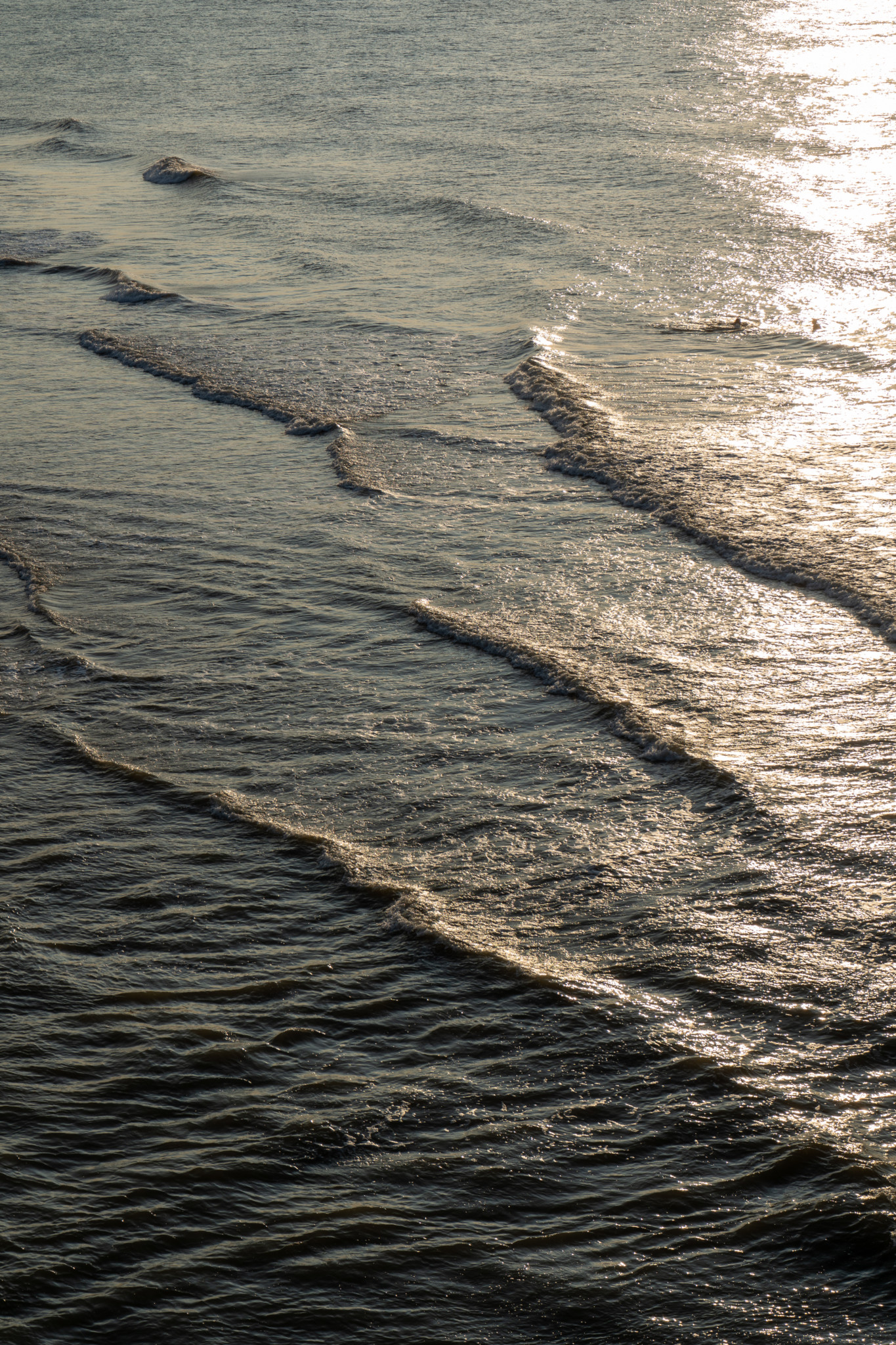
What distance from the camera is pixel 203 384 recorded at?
950cm

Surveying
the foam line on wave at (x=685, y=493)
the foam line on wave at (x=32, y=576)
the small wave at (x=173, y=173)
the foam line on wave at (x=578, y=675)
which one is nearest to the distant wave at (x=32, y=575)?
the foam line on wave at (x=32, y=576)

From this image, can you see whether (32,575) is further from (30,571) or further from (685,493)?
(685,493)

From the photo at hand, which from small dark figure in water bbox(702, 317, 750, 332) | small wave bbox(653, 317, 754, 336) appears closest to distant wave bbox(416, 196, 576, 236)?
small wave bbox(653, 317, 754, 336)

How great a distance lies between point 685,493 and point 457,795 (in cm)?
312

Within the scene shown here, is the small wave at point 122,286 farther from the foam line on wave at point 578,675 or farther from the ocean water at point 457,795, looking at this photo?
the foam line on wave at point 578,675

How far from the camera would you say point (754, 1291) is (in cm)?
287

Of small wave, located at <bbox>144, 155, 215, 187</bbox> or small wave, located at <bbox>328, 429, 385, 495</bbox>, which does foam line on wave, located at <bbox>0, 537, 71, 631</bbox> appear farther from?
small wave, located at <bbox>144, 155, 215, 187</bbox>

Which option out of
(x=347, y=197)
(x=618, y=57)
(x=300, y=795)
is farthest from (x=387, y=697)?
(x=618, y=57)

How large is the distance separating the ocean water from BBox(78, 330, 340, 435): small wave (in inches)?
1.8

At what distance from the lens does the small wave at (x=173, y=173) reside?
15.2m

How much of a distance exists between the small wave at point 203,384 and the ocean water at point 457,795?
0.15ft

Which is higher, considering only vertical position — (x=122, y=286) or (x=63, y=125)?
(x=63, y=125)

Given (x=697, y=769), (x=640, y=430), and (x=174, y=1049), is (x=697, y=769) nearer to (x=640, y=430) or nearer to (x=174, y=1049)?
(x=174, y=1049)

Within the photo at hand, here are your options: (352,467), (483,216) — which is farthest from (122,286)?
(352,467)
